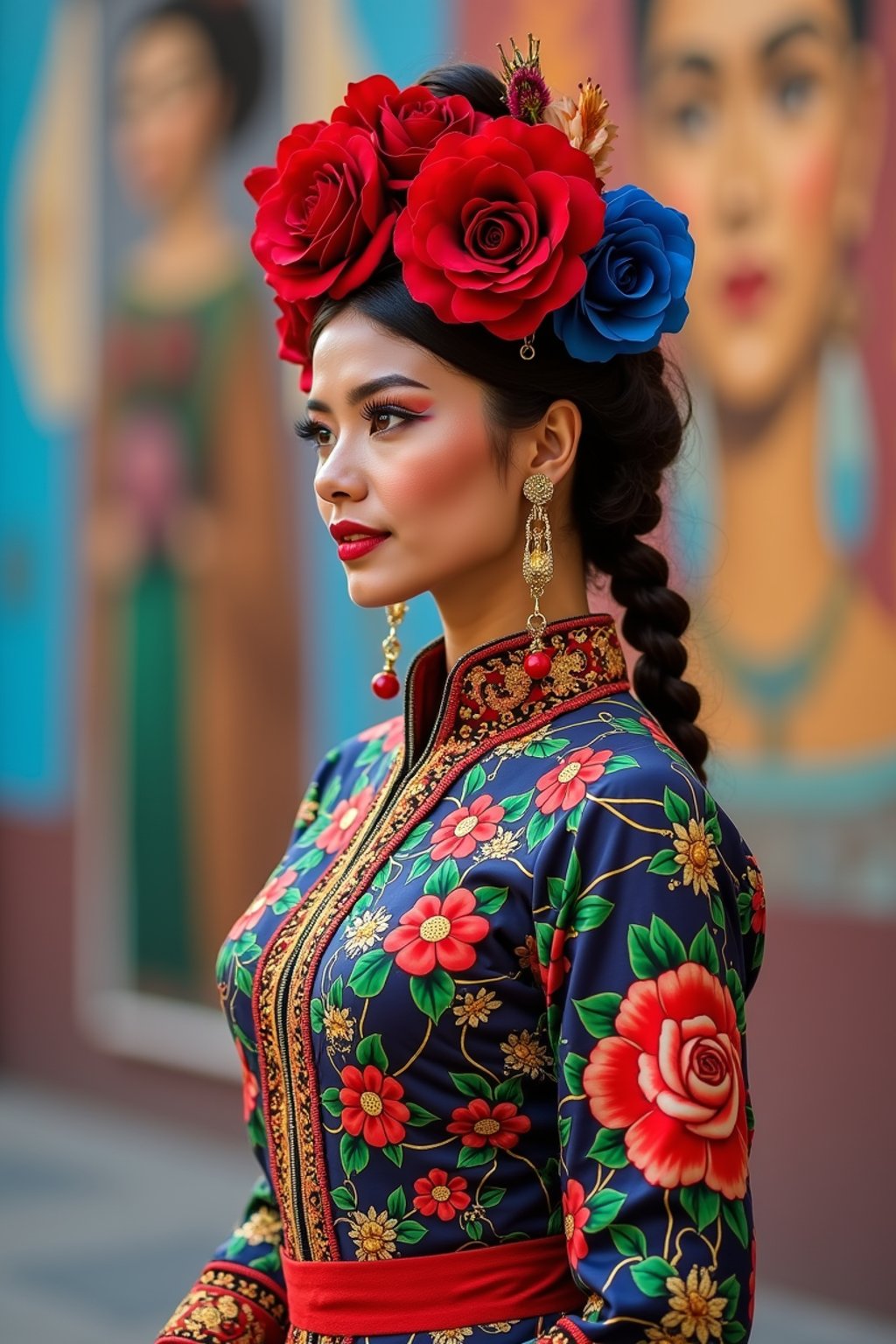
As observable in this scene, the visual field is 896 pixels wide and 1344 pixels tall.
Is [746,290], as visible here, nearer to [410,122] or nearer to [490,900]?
[410,122]

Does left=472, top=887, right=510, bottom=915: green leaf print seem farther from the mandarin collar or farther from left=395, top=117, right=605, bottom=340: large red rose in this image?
left=395, top=117, right=605, bottom=340: large red rose

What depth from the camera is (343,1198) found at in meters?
1.31

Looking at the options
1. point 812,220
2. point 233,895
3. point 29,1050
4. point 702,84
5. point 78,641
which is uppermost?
point 702,84

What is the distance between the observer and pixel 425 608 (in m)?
A: 3.96

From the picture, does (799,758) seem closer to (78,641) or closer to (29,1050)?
(78,641)

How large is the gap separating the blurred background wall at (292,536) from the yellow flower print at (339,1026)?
325 millimetres

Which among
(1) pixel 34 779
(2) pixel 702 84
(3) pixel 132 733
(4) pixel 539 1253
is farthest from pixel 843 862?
(1) pixel 34 779

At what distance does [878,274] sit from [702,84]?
607mm

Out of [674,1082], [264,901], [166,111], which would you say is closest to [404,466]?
[264,901]

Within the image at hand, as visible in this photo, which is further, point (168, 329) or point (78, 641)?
point (78, 641)

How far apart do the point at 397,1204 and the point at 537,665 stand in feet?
1.39

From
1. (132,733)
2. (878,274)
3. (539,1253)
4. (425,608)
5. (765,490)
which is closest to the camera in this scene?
(539,1253)

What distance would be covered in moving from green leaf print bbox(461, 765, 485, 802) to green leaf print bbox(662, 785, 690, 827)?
0.65 ft

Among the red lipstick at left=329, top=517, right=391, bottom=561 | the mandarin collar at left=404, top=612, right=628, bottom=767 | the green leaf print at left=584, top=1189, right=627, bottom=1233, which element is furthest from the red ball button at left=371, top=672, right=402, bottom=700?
the green leaf print at left=584, top=1189, right=627, bottom=1233
